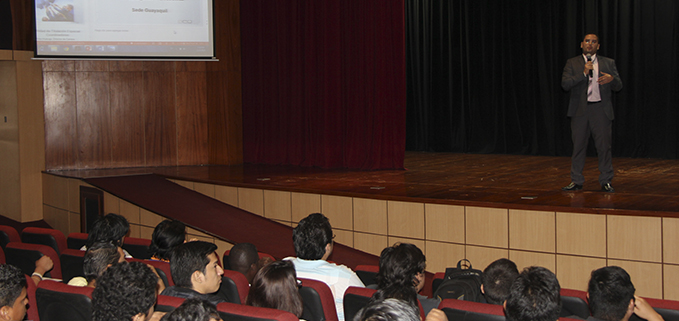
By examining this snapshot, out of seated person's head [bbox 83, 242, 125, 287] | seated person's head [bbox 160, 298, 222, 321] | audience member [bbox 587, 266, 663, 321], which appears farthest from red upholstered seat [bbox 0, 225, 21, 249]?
audience member [bbox 587, 266, 663, 321]

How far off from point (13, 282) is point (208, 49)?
5328mm

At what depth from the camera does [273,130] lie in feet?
25.9

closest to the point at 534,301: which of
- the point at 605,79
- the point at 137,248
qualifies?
the point at 137,248

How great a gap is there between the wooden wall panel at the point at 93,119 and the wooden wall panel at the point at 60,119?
0.26 ft

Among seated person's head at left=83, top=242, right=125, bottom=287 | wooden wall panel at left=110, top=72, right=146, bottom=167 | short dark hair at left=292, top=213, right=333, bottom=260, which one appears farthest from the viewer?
wooden wall panel at left=110, top=72, right=146, bottom=167

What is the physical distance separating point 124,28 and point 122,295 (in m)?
5.60

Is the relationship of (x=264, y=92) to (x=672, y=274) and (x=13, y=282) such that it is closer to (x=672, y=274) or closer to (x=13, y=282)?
(x=672, y=274)

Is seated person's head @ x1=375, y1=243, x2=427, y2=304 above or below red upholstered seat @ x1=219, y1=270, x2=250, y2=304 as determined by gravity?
above

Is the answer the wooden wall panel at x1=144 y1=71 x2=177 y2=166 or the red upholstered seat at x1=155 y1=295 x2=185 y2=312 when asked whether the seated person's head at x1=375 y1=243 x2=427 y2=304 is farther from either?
the wooden wall panel at x1=144 y1=71 x2=177 y2=166

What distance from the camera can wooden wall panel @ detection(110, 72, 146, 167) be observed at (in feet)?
24.0

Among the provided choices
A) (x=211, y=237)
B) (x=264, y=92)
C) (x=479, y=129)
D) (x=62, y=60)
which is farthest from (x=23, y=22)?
(x=479, y=129)

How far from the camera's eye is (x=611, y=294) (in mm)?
1896

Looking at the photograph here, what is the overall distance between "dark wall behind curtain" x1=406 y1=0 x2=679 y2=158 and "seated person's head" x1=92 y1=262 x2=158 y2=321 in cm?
760

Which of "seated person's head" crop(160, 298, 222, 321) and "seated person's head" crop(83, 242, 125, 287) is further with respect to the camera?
"seated person's head" crop(83, 242, 125, 287)
